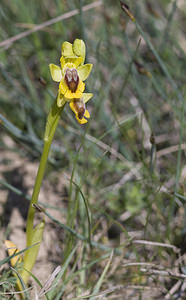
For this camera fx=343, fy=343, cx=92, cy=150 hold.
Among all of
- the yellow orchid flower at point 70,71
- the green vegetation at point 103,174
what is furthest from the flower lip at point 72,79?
the green vegetation at point 103,174

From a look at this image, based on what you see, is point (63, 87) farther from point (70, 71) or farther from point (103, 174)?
point (103, 174)

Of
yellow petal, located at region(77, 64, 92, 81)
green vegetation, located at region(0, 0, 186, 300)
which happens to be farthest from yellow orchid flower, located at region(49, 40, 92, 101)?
green vegetation, located at region(0, 0, 186, 300)

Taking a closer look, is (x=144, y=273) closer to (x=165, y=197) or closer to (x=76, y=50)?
(x=165, y=197)

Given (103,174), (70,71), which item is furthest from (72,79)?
(103,174)

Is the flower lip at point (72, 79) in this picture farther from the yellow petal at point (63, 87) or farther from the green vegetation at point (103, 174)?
the green vegetation at point (103, 174)

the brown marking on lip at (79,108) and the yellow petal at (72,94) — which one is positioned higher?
the yellow petal at (72,94)

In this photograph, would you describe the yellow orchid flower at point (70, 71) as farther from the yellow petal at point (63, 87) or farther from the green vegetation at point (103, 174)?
the green vegetation at point (103, 174)

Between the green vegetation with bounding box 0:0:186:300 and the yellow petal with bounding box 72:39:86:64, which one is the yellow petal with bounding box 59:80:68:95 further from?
the green vegetation with bounding box 0:0:186:300

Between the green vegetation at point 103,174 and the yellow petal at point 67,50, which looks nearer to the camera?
the yellow petal at point 67,50
